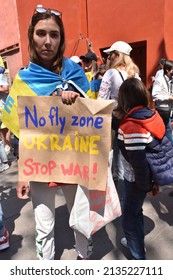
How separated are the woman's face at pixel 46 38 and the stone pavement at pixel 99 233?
5.57 feet

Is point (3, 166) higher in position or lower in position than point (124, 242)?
higher

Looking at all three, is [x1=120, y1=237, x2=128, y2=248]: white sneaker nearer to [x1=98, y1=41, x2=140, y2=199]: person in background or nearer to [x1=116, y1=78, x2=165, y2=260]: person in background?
[x1=116, y1=78, x2=165, y2=260]: person in background

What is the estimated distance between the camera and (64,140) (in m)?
1.57

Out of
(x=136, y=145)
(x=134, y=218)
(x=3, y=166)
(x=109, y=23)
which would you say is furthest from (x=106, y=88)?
(x=109, y=23)

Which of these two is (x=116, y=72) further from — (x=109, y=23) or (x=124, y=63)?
(x=109, y=23)

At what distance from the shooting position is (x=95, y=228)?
5.84 ft

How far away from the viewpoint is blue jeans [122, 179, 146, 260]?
1932mm

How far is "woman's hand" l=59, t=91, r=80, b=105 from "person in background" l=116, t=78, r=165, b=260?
454 mm

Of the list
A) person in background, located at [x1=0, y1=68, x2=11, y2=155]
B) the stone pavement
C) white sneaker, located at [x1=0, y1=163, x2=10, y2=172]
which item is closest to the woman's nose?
the stone pavement

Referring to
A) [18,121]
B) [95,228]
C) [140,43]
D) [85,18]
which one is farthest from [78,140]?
[85,18]

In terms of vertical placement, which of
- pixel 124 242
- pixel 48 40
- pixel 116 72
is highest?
pixel 116 72

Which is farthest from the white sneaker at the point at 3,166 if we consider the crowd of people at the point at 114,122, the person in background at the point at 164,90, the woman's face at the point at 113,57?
the crowd of people at the point at 114,122

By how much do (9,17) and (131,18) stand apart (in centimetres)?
554

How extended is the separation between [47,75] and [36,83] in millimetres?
83
